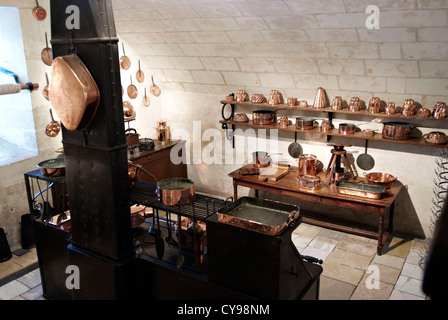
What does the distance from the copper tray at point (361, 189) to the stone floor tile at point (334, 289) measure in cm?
115

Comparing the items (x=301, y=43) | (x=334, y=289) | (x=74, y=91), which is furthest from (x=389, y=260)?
(x=74, y=91)

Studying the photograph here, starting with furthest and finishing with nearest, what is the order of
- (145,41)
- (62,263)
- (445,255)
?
(145,41) → (62,263) → (445,255)

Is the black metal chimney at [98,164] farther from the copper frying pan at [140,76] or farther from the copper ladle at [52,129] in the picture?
the copper frying pan at [140,76]

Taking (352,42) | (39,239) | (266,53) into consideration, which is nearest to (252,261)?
(39,239)

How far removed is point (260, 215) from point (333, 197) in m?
2.55

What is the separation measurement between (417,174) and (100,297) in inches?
170

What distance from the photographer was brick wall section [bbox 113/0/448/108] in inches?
166

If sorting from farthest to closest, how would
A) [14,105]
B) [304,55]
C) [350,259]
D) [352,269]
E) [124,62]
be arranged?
[124,62], [14,105], [304,55], [350,259], [352,269]

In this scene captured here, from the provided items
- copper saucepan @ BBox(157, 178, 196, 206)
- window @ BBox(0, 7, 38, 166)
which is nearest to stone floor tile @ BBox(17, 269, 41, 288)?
window @ BBox(0, 7, 38, 166)

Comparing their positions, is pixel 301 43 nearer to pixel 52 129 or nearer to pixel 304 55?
pixel 304 55

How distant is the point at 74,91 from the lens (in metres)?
2.94

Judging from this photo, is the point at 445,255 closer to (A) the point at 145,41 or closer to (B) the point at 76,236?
(B) the point at 76,236

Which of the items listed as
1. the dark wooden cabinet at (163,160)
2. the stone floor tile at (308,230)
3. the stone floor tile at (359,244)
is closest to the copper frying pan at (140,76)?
the dark wooden cabinet at (163,160)
